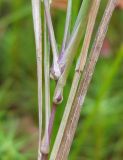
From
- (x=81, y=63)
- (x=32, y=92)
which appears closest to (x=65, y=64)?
(x=81, y=63)

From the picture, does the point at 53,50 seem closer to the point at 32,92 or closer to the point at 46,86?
the point at 46,86

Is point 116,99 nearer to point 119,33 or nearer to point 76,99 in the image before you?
point 119,33

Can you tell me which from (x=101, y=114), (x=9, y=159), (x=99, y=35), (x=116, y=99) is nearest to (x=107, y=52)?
(x=116, y=99)

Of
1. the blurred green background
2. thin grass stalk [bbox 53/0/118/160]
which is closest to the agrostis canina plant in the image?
thin grass stalk [bbox 53/0/118/160]

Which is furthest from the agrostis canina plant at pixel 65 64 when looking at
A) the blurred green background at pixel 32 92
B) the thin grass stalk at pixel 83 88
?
the blurred green background at pixel 32 92

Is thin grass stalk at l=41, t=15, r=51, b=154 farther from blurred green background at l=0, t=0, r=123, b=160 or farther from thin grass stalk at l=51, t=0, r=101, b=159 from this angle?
blurred green background at l=0, t=0, r=123, b=160

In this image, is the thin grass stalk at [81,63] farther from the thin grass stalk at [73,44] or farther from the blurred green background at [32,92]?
the blurred green background at [32,92]

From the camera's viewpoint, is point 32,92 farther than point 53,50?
Yes
